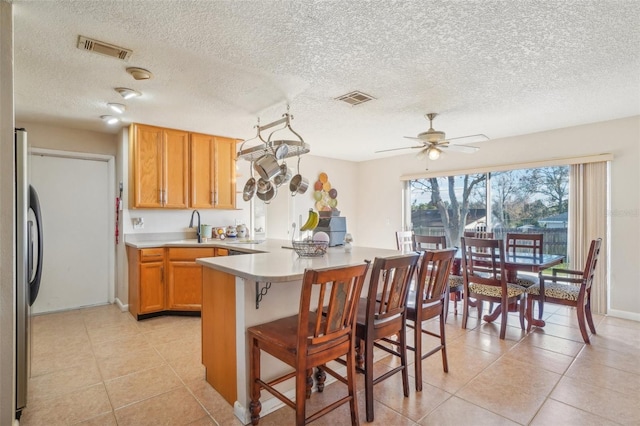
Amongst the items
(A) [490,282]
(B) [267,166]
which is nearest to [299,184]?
(B) [267,166]

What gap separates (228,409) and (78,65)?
8.53 feet

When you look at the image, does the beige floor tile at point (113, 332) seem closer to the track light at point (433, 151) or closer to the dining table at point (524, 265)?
the track light at point (433, 151)

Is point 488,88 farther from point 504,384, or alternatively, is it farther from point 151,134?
point 151,134

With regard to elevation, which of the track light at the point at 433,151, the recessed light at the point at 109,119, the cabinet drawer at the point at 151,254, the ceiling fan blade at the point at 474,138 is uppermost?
the recessed light at the point at 109,119

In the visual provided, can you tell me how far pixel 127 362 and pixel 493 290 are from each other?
3.41 meters

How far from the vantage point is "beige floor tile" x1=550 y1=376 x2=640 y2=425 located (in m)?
2.02

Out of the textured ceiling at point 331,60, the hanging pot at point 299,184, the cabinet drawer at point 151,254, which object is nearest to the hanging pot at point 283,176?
the hanging pot at point 299,184

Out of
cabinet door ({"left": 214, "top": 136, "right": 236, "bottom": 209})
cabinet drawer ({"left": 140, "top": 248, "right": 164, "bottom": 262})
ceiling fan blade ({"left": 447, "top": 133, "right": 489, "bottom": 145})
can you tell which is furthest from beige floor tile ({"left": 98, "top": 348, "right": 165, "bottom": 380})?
ceiling fan blade ({"left": 447, "top": 133, "right": 489, "bottom": 145})

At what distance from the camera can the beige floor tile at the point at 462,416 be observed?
1.95 meters

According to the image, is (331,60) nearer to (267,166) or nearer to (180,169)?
(267,166)

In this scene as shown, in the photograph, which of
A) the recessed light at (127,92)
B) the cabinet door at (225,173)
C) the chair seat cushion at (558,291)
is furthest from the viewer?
the cabinet door at (225,173)

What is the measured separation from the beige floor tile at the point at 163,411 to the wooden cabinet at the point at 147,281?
1.81 m

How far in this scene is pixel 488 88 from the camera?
298 centimetres

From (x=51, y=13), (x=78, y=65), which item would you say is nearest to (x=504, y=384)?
(x=51, y=13)
